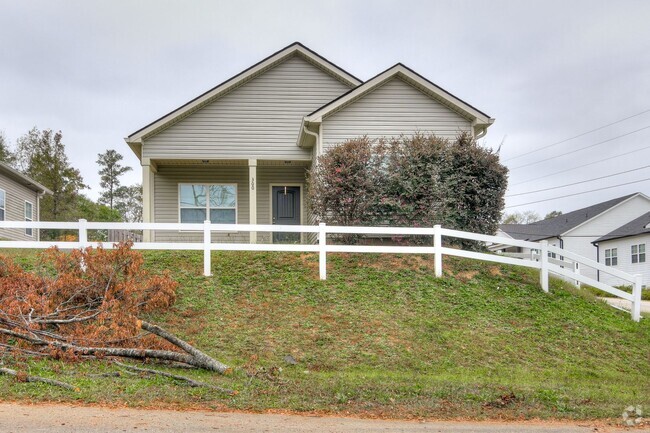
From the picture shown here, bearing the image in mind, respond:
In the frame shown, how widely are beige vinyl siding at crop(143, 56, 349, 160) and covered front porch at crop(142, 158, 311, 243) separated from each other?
0.75m

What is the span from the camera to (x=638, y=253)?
32219 millimetres

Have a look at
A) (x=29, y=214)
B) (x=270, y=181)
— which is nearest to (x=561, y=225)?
(x=270, y=181)

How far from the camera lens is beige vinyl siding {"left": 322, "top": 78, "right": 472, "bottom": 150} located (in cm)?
1571

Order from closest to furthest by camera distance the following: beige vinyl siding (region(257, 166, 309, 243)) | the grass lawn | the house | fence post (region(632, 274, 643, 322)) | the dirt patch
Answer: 1. the grass lawn
2. fence post (region(632, 274, 643, 322))
3. the dirt patch
4. the house
5. beige vinyl siding (region(257, 166, 309, 243))

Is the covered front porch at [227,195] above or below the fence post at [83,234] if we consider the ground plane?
above

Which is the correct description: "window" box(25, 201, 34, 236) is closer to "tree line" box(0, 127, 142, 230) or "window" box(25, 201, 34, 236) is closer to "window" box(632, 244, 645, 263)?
"tree line" box(0, 127, 142, 230)

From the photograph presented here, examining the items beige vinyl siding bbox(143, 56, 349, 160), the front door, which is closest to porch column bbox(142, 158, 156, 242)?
beige vinyl siding bbox(143, 56, 349, 160)

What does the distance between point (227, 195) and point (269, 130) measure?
2.97 m

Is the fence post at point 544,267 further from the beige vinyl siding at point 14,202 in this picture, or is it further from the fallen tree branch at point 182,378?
the beige vinyl siding at point 14,202

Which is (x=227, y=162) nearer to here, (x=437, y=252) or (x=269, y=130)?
(x=269, y=130)

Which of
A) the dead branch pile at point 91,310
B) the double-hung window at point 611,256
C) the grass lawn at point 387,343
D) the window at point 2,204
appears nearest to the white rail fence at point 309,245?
the grass lawn at point 387,343

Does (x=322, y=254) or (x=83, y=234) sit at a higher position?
(x=83, y=234)

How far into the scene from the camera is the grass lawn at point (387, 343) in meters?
6.27

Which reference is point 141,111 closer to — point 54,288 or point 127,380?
point 54,288
